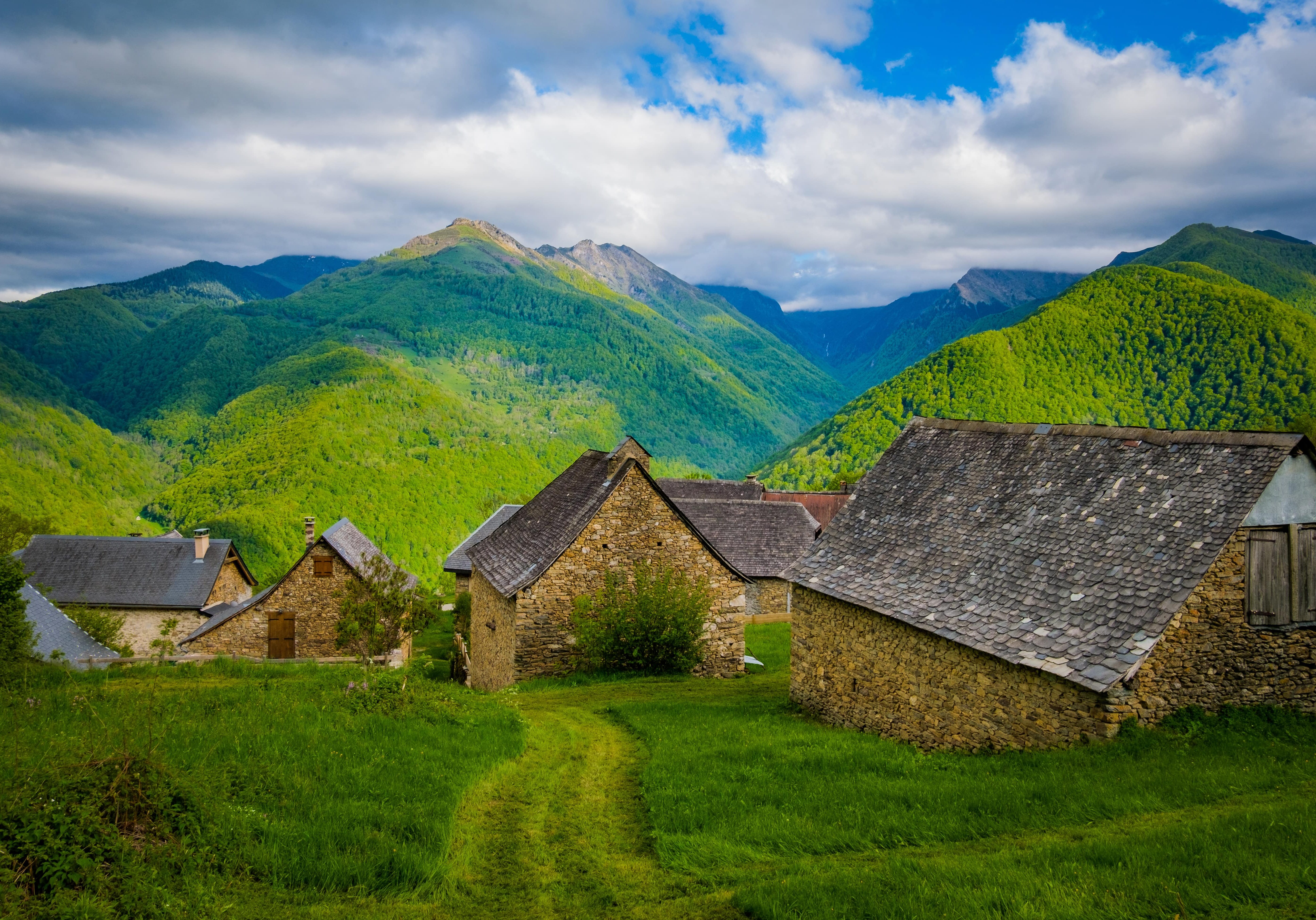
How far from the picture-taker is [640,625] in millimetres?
22406

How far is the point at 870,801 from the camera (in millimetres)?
9594

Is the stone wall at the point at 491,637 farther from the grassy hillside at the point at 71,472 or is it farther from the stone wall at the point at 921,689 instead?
the grassy hillside at the point at 71,472

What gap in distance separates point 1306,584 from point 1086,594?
10.5 feet

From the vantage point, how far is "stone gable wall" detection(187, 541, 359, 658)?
33469 mm

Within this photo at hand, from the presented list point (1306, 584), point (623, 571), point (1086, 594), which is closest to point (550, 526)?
point (623, 571)

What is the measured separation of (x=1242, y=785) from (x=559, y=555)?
16567mm

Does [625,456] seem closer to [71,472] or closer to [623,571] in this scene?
[623,571]

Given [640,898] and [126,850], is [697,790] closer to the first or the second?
[640,898]

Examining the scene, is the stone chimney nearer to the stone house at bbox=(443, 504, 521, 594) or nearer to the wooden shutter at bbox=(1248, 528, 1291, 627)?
the wooden shutter at bbox=(1248, 528, 1291, 627)

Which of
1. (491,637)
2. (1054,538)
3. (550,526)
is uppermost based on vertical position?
(1054,538)

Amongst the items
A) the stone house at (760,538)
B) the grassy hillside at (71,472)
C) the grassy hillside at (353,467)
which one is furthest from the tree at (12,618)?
the grassy hillside at (71,472)

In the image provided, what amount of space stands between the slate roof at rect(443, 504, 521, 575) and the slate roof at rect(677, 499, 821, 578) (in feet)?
36.4

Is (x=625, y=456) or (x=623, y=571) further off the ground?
(x=625, y=456)

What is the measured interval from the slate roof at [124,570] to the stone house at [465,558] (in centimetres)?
1284
